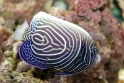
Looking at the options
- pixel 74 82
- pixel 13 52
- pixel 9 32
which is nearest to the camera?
pixel 13 52

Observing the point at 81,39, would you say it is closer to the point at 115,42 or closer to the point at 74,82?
the point at 74,82

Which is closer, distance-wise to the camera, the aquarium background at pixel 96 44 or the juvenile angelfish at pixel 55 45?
the juvenile angelfish at pixel 55 45

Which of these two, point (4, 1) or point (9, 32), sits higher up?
point (4, 1)

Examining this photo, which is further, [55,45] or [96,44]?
[96,44]

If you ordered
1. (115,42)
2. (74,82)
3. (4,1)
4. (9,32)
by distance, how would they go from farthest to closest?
(4,1), (9,32), (115,42), (74,82)

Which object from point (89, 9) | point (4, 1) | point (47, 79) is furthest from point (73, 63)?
point (4, 1)

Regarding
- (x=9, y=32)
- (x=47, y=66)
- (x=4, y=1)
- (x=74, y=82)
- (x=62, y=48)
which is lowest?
(x=74, y=82)

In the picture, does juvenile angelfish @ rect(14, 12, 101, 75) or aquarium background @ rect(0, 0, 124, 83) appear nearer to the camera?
juvenile angelfish @ rect(14, 12, 101, 75)

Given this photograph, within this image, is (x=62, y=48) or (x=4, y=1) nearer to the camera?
(x=62, y=48)
